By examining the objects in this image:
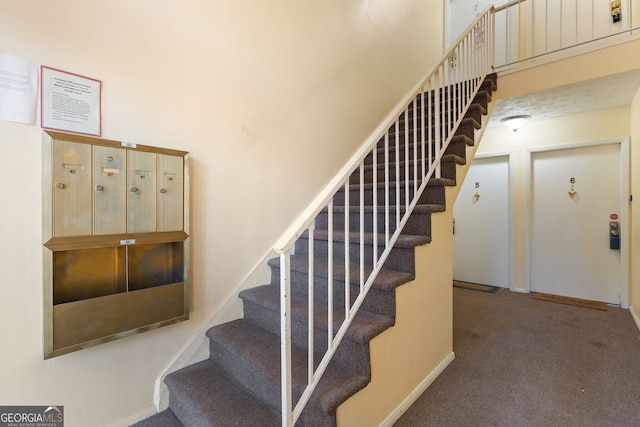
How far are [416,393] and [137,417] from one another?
61.7 inches

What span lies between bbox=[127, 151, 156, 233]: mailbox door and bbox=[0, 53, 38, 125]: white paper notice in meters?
0.38

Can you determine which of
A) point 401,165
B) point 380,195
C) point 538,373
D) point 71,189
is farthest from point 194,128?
point 538,373

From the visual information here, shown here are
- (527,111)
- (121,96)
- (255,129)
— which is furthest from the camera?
(527,111)

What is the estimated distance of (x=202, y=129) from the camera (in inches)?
68.0

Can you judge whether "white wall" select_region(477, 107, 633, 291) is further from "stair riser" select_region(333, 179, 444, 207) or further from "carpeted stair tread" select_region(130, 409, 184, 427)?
"carpeted stair tread" select_region(130, 409, 184, 427)

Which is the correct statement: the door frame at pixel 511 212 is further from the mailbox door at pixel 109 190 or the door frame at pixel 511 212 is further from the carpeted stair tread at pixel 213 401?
the mailbox door at pixel 109 190

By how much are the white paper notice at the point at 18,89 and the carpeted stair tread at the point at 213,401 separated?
1439mm

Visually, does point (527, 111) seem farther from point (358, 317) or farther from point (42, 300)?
point (42, 300)

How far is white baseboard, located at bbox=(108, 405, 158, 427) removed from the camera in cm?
146

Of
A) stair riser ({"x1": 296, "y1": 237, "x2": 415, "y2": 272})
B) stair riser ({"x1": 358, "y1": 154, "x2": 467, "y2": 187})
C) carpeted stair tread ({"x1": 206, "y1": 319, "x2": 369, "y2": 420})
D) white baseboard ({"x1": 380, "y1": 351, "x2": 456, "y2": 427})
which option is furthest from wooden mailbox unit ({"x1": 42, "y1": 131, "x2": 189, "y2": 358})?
stair riser ({"x1": 358, "y1": 154, "x2": 467, "y2": 187})

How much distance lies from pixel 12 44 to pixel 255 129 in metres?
→ 1.15

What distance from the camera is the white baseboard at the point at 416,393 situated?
151 centimetres

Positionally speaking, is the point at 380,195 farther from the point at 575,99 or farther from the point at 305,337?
the point at 575,99

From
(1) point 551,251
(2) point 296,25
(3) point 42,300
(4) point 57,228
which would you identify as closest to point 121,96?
(4) point 57,228
